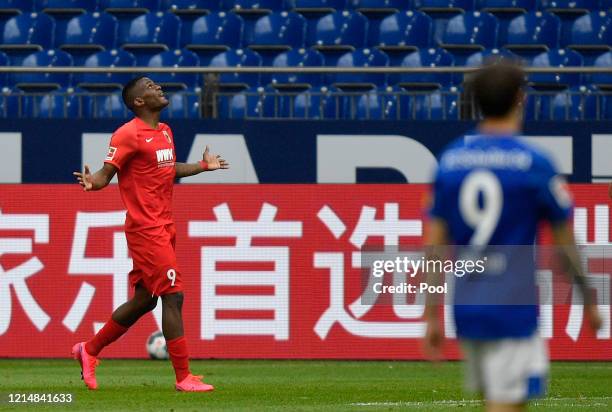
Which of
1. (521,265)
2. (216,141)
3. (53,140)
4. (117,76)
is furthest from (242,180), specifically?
(521,265)

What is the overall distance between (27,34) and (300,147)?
15.3 feet

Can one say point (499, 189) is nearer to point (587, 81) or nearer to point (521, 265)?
point (521, 265)

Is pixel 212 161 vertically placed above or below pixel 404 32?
below

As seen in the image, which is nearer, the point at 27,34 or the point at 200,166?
the point at 200,166

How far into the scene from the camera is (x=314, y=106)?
13.7 m

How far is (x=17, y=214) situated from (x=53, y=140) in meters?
0.72

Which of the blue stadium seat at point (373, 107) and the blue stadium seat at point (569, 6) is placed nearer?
the blue stadium seat at point (373, 107)

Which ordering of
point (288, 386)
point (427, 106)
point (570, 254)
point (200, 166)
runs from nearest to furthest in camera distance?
1. point (570, 254)
2. point (200, 166)
3. point (288, 386)
4. point (427, 106)

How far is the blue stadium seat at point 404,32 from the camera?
15.7 m

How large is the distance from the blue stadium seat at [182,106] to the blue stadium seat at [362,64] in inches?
67.3

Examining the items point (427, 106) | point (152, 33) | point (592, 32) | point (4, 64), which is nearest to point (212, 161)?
point (427, 106)

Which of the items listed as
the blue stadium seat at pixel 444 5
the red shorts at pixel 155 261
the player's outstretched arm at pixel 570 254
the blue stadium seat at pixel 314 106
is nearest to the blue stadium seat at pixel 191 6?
the blue stadium seat at pixel 444 5

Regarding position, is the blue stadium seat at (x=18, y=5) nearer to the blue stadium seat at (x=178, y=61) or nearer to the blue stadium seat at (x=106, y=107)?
the blue stadium seat at (x=178, y=61)

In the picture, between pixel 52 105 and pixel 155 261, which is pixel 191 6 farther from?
pixel 155 261
